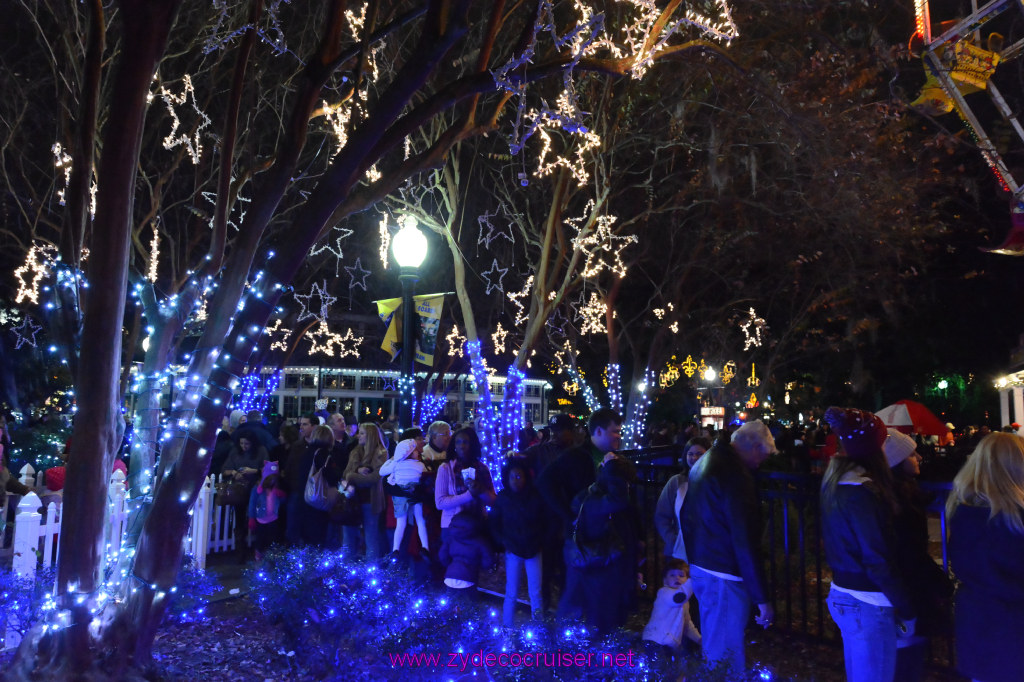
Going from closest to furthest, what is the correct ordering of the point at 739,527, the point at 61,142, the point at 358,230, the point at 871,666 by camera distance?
the point at 871,666
the point at 739,527
the point at 61,142
the point at 358,230

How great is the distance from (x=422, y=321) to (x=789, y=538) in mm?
5214

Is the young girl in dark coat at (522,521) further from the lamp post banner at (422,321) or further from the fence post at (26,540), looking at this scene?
the fence post at (26,540)

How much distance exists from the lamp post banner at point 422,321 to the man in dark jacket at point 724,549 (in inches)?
216

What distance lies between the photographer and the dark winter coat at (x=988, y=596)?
319cm

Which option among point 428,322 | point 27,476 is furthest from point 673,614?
point 27,476

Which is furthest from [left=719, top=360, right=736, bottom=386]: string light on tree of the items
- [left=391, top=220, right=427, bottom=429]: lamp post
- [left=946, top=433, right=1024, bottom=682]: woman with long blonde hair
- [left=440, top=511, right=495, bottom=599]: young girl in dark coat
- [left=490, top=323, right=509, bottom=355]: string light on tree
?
[left=946, top=433, right=1024, bottom=682]: woman with long blonde hair

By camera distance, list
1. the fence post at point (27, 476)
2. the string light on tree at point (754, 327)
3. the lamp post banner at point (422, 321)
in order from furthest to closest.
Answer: the string light on tree at point (754, 327) → the fence post at point (27, 476) → the lamp post banner at point (422, 321)

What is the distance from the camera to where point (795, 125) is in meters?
6.95

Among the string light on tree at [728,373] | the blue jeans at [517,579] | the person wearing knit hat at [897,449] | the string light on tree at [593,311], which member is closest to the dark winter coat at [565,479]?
the blue jeans at [517,579]

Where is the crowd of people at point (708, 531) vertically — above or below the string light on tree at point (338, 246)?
below

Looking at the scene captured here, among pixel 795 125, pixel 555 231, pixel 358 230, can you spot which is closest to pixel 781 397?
pixel 358 230

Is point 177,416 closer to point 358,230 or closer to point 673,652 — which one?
point 673,652

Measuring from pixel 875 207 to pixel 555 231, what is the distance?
5225mm

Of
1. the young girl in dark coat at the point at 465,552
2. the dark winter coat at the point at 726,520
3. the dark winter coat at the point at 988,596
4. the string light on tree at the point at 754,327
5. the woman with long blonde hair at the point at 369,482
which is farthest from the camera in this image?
the string light on tree at the point at 754,327
